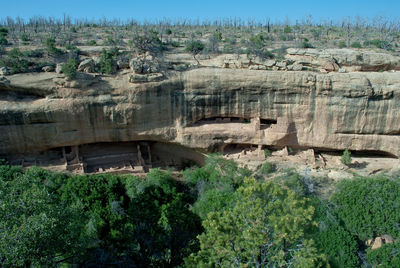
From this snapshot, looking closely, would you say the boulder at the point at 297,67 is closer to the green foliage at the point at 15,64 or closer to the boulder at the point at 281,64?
the boulder at the point at 281,64

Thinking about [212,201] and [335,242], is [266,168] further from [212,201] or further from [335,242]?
[335,242]

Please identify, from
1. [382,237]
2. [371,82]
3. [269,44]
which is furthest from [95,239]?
[269,44]

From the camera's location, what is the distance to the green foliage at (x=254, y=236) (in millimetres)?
9102

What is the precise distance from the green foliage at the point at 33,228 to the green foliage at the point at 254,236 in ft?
11.7

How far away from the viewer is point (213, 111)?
57.0 feet

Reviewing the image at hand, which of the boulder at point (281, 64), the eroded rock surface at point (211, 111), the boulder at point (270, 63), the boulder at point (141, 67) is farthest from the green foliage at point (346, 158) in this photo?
the boulder at point (141, 67)

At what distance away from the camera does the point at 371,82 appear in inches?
656

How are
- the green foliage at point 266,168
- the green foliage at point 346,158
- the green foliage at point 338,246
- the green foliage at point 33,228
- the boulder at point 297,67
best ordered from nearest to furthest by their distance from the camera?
the green foliage at point 33,228 → the green foliage at point 338,246 → the green foliage at point 266,168 → the green foliage at point 346,158 → the boulder at point 297,67

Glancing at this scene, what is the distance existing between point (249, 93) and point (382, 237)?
28.6 feet

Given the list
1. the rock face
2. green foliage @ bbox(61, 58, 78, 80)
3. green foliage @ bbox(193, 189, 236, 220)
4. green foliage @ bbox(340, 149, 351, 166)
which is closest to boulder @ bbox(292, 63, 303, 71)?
the rock face

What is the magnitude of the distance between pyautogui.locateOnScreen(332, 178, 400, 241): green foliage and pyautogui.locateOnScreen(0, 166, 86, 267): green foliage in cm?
1073

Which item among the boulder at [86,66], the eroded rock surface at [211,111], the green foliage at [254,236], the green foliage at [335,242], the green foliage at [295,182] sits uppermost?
the boulder at [86,66]

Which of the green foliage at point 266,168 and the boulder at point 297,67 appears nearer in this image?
the green foliage at point 266,168

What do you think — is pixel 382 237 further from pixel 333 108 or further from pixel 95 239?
pixel 95 239
